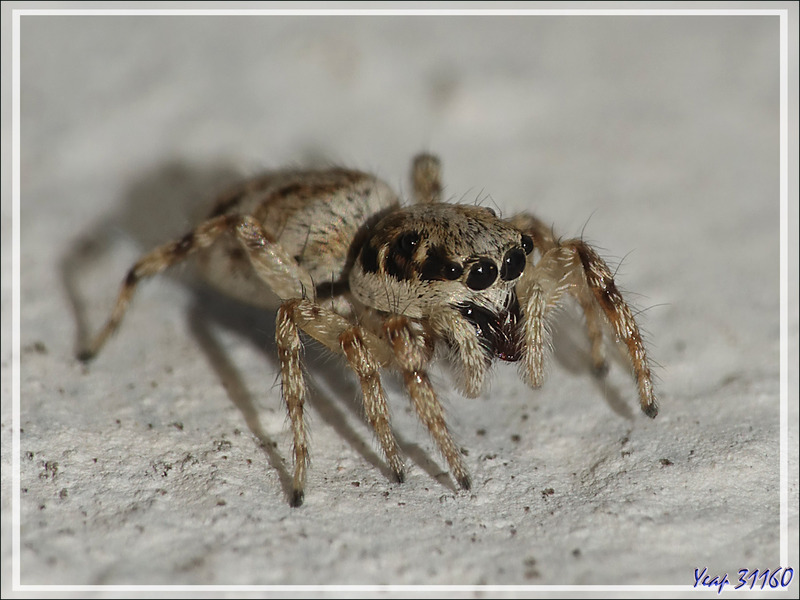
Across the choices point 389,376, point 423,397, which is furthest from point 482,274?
point 389,376

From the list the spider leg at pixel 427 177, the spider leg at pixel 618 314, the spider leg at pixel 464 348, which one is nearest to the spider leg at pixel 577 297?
the spider leg at pixel 618 314

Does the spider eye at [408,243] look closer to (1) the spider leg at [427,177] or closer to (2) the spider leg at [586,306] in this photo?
(2) the spider leg at [586,306]

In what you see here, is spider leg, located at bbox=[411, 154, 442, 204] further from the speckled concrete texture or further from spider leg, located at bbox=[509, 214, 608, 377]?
spider leg, located at bbox=[509, 214, 608, 377]

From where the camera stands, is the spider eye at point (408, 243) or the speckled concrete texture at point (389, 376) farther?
the spider eye at point (408, 243)

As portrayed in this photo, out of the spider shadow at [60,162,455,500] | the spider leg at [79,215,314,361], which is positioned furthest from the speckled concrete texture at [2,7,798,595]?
the spider leg at [79,215,314,361]

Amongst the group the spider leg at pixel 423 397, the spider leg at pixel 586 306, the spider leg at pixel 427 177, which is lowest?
the spider leg at pixel 423 397

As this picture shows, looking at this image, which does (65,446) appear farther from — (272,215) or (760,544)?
(760,544)

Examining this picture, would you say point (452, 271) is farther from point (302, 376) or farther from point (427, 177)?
point (427, 177)

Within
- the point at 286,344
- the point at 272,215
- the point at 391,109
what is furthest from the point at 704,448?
the point at 391,109
